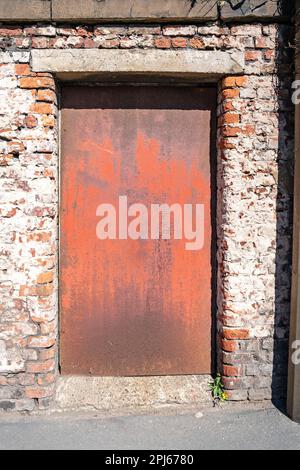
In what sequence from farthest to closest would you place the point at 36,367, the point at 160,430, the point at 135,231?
the point at 135,231 < the point at 36,367 < the point at 160,430

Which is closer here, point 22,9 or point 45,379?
point 22,9

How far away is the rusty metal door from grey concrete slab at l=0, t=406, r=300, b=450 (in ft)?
1.44

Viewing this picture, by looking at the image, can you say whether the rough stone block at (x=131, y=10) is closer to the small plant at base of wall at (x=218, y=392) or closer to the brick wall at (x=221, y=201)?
the brick wall at (x=221, y=201)

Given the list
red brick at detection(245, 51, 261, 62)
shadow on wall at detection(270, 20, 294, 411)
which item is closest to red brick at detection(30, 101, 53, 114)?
red brick at detection(245, 51, 261, 62)

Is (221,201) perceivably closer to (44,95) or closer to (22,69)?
(44,95)

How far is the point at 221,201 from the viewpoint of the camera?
3262 millimetres

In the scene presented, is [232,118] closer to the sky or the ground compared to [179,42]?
closer to the ground

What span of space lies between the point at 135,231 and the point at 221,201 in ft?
2.41

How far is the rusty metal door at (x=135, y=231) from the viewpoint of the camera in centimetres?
334

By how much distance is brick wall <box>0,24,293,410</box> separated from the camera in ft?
10.1

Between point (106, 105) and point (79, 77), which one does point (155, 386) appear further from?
point (79, 77)

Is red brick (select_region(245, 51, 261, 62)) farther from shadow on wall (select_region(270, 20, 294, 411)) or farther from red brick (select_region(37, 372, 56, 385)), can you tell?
red brick (select_region(37, 372, 56, 385))

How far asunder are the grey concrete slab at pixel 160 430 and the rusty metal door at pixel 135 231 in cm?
44

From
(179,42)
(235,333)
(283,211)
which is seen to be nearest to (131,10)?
(179,42)
